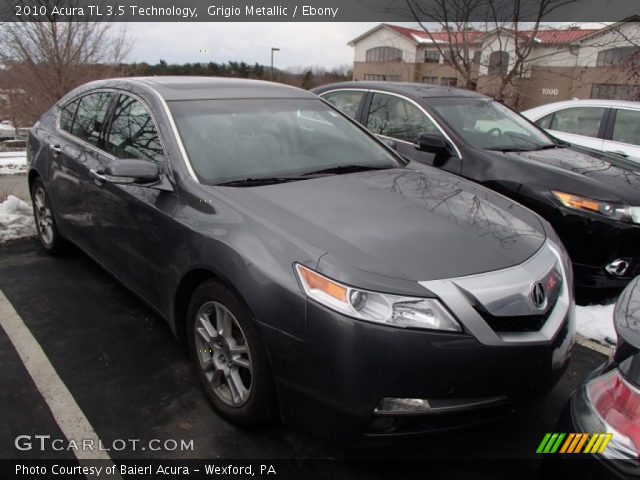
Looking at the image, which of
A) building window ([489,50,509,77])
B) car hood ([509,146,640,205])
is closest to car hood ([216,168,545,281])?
car hood ([509,146,640,205])

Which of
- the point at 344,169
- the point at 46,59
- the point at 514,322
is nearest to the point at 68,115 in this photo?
the point at 344,169

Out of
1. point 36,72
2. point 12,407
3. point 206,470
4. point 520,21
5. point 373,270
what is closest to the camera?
Answer: point 373,270

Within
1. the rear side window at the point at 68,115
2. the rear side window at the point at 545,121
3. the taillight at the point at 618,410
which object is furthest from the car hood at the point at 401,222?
the rear side window at the point at 545,121

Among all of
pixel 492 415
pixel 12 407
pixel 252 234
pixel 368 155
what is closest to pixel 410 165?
pixel 368 155

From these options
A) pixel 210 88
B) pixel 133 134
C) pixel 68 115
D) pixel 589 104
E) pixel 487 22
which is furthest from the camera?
pixel 487 22

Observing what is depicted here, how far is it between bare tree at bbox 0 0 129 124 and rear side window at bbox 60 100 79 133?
58.2 ft

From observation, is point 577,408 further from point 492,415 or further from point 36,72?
point 36,72

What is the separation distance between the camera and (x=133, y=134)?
3.16 m

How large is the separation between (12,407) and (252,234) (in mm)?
1578

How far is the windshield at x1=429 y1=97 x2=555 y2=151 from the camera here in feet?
15.4

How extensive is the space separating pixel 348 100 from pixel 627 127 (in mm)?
3721

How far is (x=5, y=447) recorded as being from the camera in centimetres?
225

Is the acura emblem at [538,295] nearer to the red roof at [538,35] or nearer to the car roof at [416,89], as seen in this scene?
the car roof at [416,89]

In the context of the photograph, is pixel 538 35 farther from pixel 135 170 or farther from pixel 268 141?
pixel 135 170
